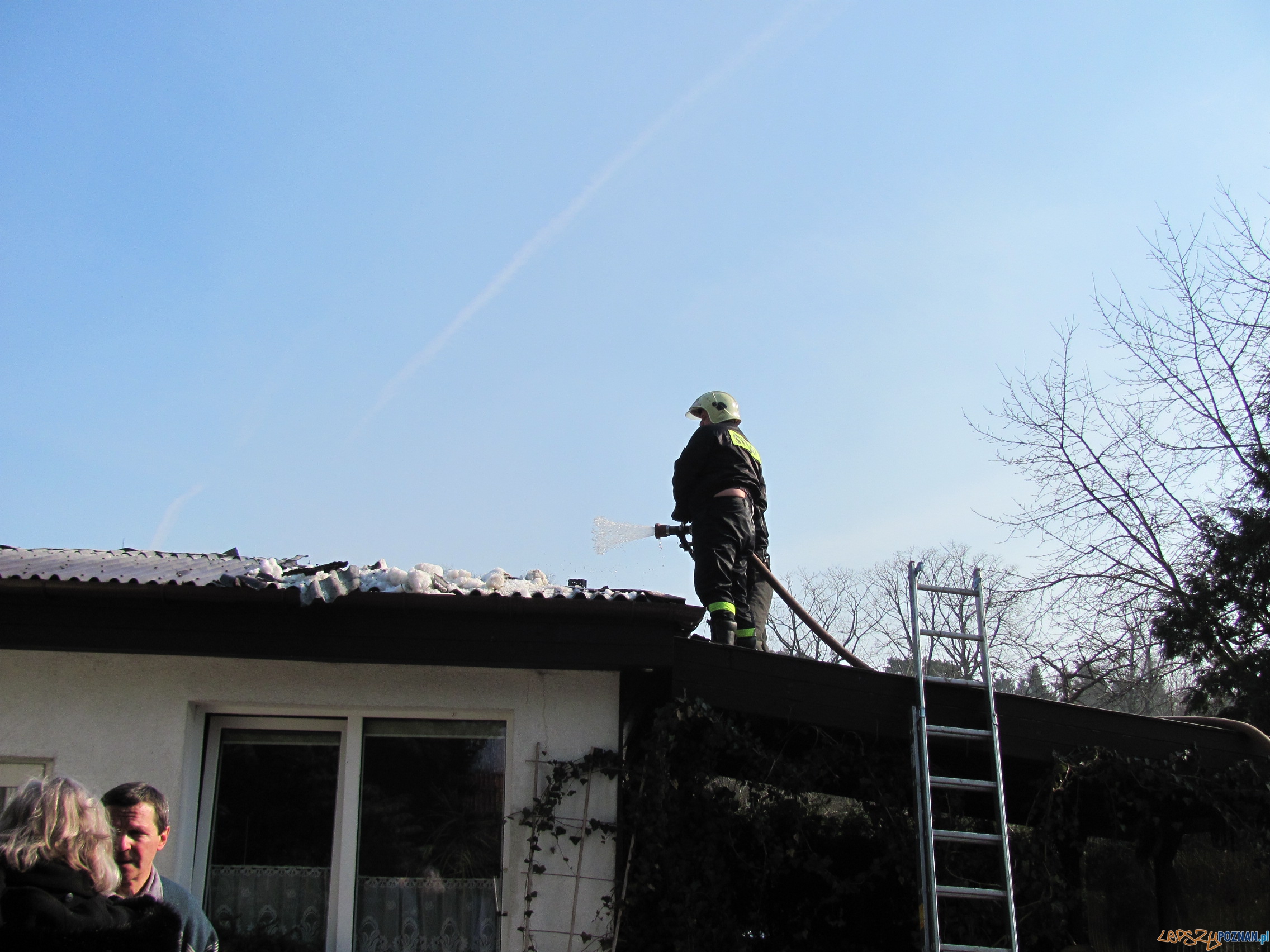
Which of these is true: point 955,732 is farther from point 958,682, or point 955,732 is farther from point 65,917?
point 65,917

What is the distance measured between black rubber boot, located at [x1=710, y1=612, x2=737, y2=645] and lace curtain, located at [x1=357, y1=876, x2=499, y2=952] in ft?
5.92

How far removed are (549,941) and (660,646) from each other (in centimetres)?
146

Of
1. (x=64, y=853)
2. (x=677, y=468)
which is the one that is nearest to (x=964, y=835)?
(x=677, y=468)

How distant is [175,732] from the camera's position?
16.0ft

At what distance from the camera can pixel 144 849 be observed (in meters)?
2.61

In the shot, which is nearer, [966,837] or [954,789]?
[966,837]

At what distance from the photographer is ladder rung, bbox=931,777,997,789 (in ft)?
15.0

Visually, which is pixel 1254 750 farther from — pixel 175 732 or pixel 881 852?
pixel 175 732

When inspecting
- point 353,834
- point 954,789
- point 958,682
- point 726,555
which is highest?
point 726,555

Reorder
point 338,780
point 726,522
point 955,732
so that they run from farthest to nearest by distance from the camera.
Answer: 1. point 726,522
2. point 338,780
3. point 955,732

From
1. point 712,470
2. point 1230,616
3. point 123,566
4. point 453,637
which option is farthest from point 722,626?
point 1230,616

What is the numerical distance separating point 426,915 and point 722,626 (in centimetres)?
217

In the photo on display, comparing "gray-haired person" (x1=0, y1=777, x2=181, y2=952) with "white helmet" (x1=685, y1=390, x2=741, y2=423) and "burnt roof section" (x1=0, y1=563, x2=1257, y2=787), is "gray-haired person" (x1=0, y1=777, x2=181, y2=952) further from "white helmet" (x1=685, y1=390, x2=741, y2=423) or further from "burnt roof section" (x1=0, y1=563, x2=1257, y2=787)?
"white helmet" (x1=685, y1=390, x2=741, y2=423)

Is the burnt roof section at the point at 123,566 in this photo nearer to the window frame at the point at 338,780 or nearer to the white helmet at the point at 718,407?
the window frame at the point at 338,780
